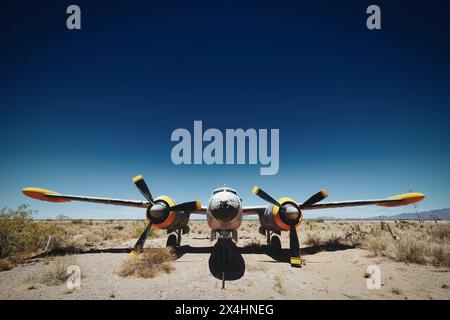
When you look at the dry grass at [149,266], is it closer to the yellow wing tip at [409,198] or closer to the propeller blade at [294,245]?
the propeller blade at [294,245]

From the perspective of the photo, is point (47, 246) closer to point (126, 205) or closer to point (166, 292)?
point (126, 205)

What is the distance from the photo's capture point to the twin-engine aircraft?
9.40 m

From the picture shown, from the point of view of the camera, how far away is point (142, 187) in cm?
1212

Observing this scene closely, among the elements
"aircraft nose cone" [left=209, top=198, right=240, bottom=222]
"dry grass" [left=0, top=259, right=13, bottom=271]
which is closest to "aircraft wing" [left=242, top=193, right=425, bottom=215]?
"aircraft nose cone" [left=209, top=198, right=240, bottom=222]

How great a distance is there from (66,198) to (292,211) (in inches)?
580

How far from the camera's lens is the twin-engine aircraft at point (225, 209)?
370 inches

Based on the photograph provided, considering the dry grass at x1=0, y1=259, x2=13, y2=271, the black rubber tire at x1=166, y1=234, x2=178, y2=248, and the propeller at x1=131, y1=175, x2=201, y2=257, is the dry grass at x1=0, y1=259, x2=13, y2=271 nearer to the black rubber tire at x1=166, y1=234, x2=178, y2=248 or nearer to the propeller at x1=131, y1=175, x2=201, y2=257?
the propeller at x1=131, y1=175, x2=201, y2=257

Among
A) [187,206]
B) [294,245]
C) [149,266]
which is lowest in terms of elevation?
[149,266]

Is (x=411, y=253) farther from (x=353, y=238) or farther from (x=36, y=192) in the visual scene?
(x=36, y=192)

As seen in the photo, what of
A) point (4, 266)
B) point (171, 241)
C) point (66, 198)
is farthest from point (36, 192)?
point (171, 241)

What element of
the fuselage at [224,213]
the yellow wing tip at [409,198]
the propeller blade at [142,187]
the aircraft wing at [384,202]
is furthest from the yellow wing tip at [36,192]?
the yellow wing tip at [409,198]

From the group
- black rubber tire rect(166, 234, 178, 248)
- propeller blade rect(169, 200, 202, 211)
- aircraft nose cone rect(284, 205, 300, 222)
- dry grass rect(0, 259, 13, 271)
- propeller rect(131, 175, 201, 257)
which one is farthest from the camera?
black rubber tire rect(166, 234, 178, 248)
